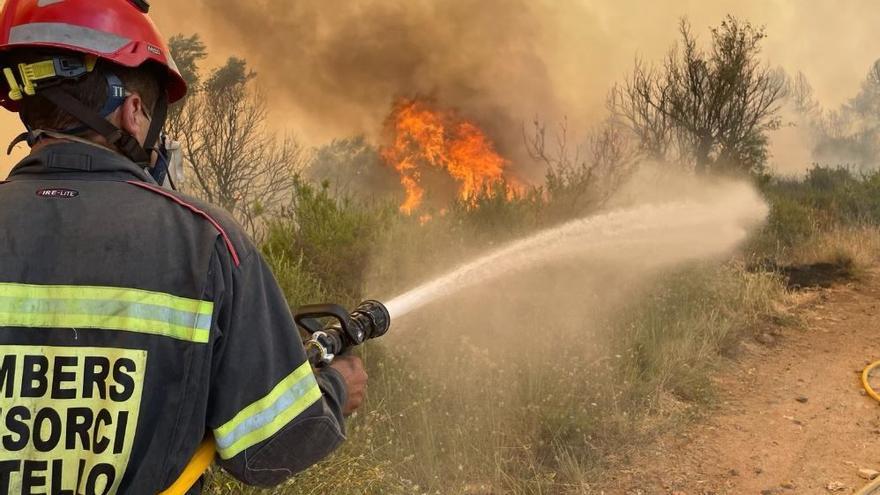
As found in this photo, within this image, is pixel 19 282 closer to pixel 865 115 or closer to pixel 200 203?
pixel 200 203

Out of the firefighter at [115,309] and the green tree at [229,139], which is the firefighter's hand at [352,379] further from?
the green tree at [229,139]

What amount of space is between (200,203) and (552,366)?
3.86 meters

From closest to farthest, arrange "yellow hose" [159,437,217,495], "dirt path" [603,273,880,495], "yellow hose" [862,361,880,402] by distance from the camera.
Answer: "yellow hose" [159,437,217,495]
"dirt path" [603,273,880,495]
"yellow hose" [862,361,880,402]

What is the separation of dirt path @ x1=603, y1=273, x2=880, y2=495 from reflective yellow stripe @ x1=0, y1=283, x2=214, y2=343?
3256mm

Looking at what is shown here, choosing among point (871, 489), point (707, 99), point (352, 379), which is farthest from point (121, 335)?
point (707, 99)

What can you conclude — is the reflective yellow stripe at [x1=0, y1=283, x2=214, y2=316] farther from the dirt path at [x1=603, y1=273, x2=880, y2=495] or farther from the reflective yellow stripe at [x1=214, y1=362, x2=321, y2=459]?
the dirt path at [x1=603, y1=273, x2=880, y2=495]

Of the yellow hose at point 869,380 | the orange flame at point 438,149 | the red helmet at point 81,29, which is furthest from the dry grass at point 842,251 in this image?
the red helmet at point 81,29

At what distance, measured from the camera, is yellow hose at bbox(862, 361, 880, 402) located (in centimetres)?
502

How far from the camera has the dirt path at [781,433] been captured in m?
3.83

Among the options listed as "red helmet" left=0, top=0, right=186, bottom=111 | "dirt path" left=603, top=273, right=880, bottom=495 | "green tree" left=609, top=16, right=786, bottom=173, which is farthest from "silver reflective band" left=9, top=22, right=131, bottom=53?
"green tree" left=609, top=16, right=786, bottom=173

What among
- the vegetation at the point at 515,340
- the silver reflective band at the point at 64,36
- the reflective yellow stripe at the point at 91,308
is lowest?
the vegetation at the point at 515,340

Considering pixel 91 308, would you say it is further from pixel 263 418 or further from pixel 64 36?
pixel 64 36

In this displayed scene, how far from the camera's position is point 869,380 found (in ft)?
17.7

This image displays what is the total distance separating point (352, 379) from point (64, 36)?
1089mm
